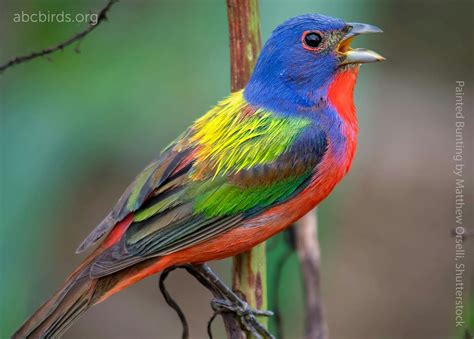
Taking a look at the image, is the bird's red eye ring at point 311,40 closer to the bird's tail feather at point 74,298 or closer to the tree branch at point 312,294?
the tree branch at point 312,294

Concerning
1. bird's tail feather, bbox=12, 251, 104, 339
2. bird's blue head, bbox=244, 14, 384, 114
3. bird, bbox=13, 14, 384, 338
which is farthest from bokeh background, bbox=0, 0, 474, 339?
bird's tail feather, bbox=12, 251, 104, 339

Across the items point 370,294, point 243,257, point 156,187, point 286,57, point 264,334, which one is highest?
point 286,57

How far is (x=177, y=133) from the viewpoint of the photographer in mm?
5605

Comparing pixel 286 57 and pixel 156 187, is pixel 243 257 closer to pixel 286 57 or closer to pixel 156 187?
pixel 156 187

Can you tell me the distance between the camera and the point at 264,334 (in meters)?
3.98

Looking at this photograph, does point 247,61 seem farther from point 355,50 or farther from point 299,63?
point 355,50

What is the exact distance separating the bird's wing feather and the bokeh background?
0.40m

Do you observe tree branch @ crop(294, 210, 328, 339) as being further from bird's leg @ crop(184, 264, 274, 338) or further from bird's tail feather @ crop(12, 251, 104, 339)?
bird's tail feather @ crop(12, 251, 104, 339)

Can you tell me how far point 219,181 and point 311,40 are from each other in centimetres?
82

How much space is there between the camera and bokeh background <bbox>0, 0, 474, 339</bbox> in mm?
4918

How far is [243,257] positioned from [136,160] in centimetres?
217

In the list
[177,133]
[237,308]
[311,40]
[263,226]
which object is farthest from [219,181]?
[177,133]

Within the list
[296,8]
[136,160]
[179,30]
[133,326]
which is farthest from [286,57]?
[133,326]

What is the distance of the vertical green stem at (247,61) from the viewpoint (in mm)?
3801
